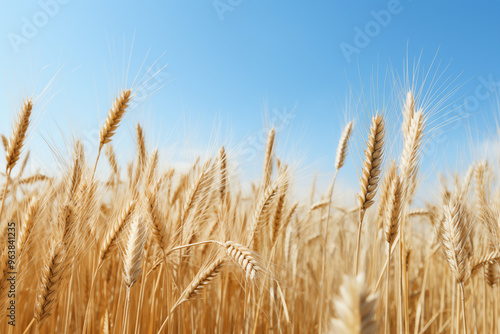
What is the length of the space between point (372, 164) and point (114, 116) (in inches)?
52.0

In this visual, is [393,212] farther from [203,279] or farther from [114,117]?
[114,117]

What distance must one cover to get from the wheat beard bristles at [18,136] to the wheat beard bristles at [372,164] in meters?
1.59

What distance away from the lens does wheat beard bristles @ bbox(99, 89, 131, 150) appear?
1726mm

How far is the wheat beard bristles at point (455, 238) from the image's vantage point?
1.41 m

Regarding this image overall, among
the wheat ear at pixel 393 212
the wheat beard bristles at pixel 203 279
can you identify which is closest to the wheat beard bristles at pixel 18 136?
the wheat beard bristles at pixel 203 279

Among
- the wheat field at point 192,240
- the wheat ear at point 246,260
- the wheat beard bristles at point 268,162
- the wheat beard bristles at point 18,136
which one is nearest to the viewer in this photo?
the wheat ear at point 246,260

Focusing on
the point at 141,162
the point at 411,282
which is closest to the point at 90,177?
the point at 141,162

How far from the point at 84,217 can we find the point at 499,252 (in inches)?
77.4

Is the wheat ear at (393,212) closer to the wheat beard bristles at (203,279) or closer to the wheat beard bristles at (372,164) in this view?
the wheat beard bristles at (372,164)

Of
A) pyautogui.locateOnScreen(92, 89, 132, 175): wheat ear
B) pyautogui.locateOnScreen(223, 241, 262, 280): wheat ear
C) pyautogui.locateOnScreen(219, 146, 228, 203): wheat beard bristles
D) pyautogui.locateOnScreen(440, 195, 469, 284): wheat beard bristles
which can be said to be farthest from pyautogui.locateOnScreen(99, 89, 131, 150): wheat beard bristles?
pyautogui.locateOnScreen(440, 195, 469, 284): wheat beard bristles

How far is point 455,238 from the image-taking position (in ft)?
4.76

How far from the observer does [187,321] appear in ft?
6.70

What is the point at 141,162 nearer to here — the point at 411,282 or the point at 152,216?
the point at 152,216

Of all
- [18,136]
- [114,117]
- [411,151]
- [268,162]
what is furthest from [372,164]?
[18,136]
